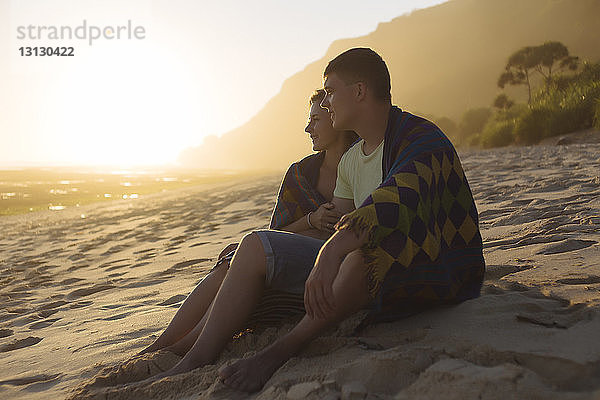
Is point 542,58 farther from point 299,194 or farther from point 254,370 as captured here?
point 254,370

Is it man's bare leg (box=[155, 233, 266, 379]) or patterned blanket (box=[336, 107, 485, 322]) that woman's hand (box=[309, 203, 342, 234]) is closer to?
patterned blanket (box=[336, 107, 485, 322])

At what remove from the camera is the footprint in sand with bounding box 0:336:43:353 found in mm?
2648

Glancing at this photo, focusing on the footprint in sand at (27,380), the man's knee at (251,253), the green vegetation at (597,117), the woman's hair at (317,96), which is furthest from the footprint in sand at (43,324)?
the green vegetation at (597,117)

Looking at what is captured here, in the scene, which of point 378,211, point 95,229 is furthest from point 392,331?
point 95,229

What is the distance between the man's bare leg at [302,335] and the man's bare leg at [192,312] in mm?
479

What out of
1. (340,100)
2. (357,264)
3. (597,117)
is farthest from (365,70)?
(597,117)

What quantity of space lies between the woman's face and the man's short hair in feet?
1.88

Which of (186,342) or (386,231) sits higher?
(386,231)

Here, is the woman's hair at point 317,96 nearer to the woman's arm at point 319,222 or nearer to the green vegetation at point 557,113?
the woman's arm at point 319,222

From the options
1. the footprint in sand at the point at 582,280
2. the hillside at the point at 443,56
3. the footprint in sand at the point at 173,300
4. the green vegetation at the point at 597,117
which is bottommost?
the footprint in sand at the point at 173,300

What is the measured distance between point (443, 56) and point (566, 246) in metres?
120

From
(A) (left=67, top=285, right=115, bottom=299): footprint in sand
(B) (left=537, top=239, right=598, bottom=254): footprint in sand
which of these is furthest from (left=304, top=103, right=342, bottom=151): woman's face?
(A) (left=67, top=285, right=115, bottom=299): footprint in sand

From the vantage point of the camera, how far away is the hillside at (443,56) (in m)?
71.5

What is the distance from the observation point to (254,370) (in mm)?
1614
